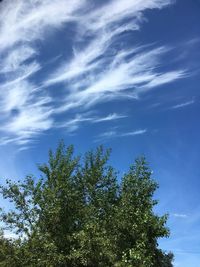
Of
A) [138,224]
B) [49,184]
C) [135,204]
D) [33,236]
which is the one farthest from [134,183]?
[33,236]

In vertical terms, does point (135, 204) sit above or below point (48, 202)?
above

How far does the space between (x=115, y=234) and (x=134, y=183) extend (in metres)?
8.16

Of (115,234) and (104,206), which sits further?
(104,206)

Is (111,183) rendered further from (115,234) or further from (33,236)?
(33,236)

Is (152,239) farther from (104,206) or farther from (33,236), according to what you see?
(33,236)

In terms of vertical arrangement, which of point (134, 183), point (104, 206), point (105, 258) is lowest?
point (105, 258)

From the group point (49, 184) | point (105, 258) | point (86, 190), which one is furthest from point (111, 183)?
point (105, 258)

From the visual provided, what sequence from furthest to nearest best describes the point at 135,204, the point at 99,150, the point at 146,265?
the point at 99,150 < the point at 135,204 < the point at 146,265

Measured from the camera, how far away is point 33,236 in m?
46.8

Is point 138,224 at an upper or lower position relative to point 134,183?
lower

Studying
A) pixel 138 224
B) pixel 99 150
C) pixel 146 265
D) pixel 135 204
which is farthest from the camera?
pixel 99 150

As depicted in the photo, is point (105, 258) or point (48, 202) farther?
point (48, 202)

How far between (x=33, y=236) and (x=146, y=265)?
13.2m

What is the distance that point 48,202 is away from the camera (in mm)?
48688
